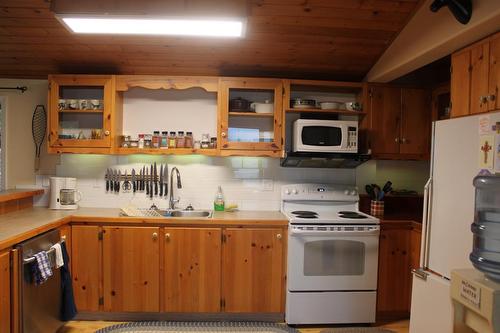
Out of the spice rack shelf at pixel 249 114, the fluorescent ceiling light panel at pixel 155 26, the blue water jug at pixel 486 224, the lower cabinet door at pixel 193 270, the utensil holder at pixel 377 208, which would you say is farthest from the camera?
the utensil holder at pixel 377 208

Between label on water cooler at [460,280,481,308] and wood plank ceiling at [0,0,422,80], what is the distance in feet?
6.23

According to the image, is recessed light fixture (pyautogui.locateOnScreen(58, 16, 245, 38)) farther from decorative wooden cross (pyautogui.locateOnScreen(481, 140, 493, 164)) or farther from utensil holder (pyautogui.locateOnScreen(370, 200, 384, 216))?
utensil holder (pyautogui.locateOnScreen(370, 200, 384, 216))

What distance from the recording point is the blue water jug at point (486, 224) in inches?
59.2

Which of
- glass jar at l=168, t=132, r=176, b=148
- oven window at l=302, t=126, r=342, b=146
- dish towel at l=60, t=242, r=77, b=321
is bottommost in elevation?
dish towel at l=60, t=242, r=77, b=321

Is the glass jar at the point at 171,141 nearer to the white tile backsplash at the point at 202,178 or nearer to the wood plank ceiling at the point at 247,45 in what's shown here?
the white tile backsplash at the point at 202,178

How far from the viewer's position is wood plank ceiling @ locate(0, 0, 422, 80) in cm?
227

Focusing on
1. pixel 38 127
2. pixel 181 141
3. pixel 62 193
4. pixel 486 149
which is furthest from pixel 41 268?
pixel 486 149

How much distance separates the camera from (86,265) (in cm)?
260

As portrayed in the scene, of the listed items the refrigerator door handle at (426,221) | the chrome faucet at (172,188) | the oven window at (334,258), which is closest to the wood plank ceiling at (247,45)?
the chrome faucet at (172,188)

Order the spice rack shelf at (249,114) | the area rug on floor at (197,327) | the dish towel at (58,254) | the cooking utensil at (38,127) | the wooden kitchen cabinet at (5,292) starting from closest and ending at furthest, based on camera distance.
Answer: the wooden kitchen cabinet at (5,292) < the dish towel at (58,254) < the area rug on floor at (197,327) < the spice rack shelf at (249,114) < the cooking utensil at (38,127)

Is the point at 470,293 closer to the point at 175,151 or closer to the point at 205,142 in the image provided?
the point at 205,142

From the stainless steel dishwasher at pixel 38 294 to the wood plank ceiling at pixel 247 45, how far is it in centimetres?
158

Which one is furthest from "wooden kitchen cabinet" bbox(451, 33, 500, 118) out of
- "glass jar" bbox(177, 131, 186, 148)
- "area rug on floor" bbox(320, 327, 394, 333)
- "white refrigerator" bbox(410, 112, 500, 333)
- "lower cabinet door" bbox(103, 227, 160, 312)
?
"lower cabinet door" bbox(103, 227, 160, 312)

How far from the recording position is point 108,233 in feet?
8.51
